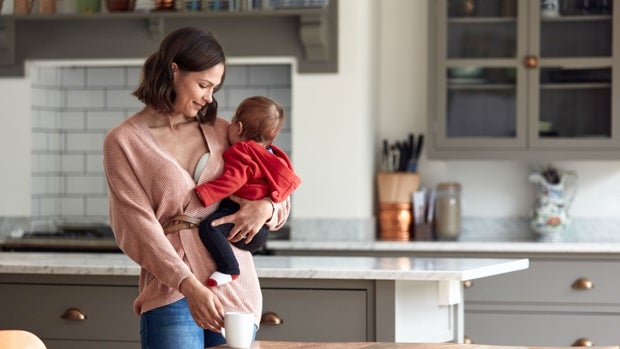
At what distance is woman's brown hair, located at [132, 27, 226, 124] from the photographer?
2502mm

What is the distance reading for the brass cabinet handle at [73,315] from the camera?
3746mm

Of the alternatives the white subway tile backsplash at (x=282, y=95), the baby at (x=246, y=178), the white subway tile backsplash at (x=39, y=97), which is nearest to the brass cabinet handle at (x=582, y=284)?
the white subway tile backsplash at (x=282, y=95)

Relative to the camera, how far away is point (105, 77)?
5758mm

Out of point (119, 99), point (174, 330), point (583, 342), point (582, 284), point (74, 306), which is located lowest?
point (583, 342)

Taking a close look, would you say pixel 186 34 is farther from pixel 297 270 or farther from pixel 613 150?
pixel 613 150

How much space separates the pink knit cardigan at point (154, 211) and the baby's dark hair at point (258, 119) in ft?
0.47

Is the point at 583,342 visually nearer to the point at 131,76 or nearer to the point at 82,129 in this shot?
the point at 131,76

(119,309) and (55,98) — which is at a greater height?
(55,98)

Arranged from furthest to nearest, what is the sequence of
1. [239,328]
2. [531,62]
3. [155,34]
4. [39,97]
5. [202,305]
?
1. [39,97]
2. [155,34]
3. [531,62]
4. [202,305]
5. [239,328]

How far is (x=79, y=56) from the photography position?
542cm

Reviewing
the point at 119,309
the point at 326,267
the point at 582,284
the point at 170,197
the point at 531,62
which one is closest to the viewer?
the point at 170,197

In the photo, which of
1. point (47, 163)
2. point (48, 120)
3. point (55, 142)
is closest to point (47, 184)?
point (47, 163)

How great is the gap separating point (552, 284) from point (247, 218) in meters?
2.73

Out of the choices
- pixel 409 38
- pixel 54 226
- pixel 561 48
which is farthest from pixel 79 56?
pixel 561 48
